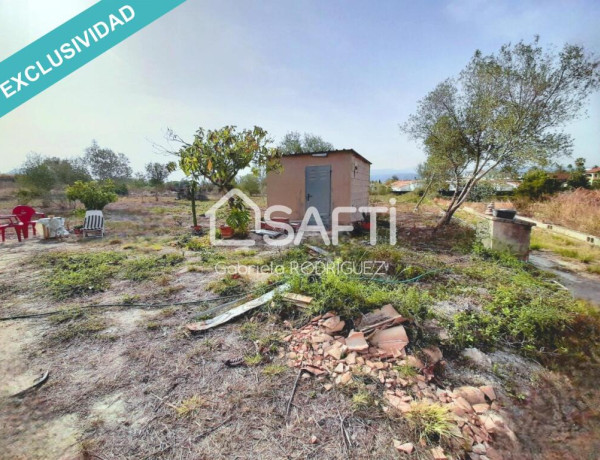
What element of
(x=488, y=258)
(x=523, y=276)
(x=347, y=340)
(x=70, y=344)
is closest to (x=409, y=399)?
(x=347, y=340)

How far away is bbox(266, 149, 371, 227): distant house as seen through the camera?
30.5 ft

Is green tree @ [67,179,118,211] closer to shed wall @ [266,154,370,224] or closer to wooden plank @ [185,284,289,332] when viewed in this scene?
shed wall @ [266,154,370,224]

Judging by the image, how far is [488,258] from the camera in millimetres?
5949

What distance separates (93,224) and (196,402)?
8.83 m

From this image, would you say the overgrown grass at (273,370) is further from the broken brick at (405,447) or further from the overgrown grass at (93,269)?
the overgrown grass at (93,269)

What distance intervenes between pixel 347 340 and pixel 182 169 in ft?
23.5

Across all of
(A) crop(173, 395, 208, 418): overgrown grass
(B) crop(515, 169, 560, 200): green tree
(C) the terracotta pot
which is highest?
(B) crop(515, 169, 560, 200): green tree

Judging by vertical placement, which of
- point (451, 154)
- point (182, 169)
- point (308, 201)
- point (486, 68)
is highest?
point (486, 68)

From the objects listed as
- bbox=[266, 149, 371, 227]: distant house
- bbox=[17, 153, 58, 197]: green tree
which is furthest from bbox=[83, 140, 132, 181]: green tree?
bbox=[266, 149, 371, 227]: distant house

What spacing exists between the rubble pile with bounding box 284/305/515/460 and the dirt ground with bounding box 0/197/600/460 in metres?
0.12

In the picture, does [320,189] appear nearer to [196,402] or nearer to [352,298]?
[352,298]

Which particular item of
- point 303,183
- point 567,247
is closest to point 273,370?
point 303,183

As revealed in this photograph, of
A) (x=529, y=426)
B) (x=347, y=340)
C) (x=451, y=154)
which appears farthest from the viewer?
(x=451, y=154)

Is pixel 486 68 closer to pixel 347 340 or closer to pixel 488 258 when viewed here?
pixel 488 258
